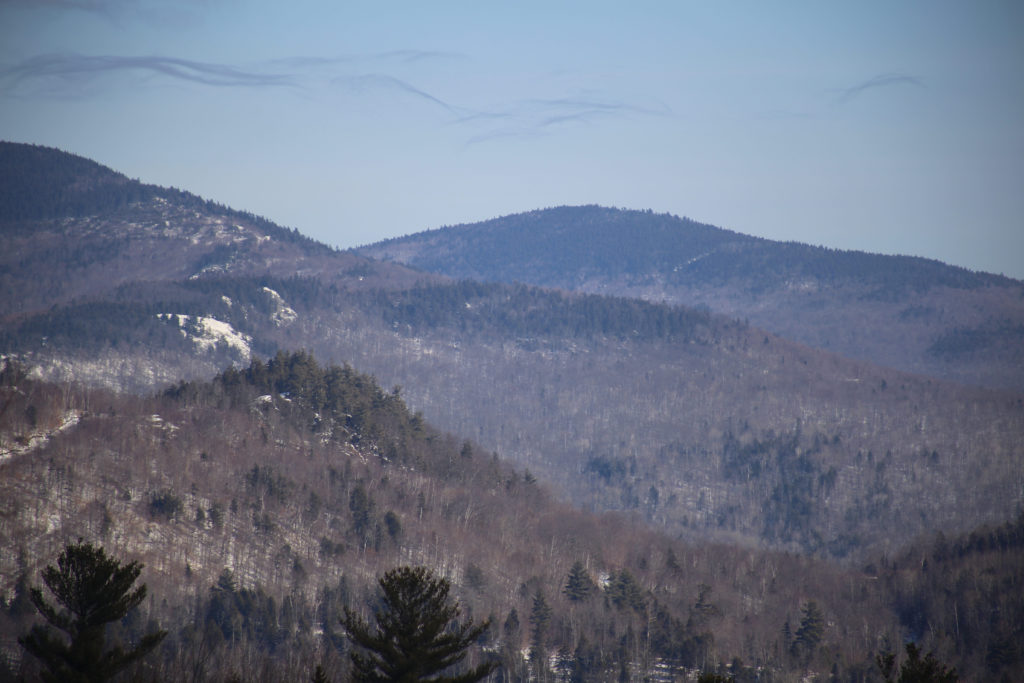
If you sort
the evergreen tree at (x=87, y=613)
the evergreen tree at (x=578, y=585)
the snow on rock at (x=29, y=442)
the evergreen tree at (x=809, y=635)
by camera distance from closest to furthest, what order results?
the evergreen tree at (x=87, y=613)
the evergreen tree at (x=809, y=635)
the snow on rock at (x=29, y=442)
the evergreen tree at (x=578, y=585)

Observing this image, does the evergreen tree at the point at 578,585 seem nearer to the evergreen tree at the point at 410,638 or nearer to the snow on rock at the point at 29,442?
the snow on rock at the point at 29,442

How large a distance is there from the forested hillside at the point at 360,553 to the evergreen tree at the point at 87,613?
140 ft

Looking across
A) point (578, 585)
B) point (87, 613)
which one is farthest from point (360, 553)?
point (87, 613)

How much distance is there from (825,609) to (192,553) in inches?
3358

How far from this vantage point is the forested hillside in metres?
116

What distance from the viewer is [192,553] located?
12612cm

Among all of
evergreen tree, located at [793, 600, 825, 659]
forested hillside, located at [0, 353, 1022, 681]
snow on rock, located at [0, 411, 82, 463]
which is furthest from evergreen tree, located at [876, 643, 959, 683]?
snow on rock, located at [0, 411, 82, 463]

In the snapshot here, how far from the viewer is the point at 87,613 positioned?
4138 centimetres

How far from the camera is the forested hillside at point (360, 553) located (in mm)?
115812

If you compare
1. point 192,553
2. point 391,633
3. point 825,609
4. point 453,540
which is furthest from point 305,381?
point 391,633

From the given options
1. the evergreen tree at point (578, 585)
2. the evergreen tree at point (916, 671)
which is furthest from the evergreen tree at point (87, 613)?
the evergreen tree at point (578, 585)

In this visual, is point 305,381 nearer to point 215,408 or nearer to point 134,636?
point 215,408

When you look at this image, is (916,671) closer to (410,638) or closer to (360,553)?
(410,638)

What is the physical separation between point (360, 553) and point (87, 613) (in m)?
102
